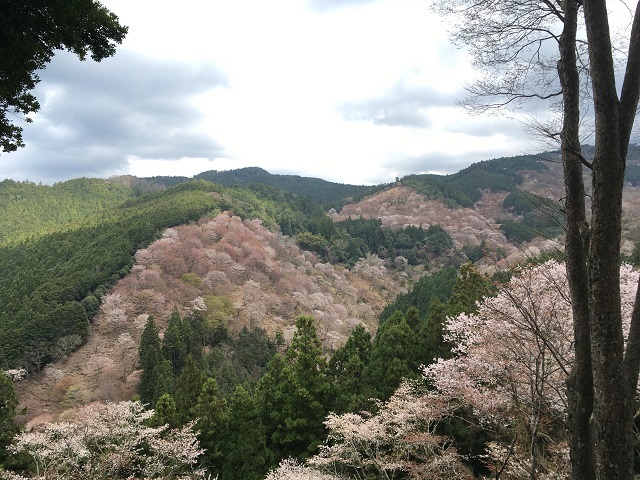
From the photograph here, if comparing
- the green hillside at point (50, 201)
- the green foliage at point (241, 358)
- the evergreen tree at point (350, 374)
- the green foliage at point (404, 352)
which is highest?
the green hillside at point (50, 201)

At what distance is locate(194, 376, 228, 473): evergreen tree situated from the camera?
1722cm

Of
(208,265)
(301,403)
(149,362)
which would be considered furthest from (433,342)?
(208,265)

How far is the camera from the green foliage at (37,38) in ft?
17.1

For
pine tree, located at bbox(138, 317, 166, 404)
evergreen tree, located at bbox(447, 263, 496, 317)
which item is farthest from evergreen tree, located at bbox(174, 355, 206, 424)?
evergreen tree, located at bbox(447, 263, 496, 317)

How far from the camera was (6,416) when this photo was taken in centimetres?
1540

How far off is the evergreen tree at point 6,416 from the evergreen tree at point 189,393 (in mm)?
6317

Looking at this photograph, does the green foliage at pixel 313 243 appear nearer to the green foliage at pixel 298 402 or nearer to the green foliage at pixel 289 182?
the green foliage at pixel 298 402

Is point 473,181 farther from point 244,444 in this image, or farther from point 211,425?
point 244,444

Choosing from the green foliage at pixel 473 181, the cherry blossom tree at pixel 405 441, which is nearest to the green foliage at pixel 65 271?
the cherry blossom tree at pixel 405 441

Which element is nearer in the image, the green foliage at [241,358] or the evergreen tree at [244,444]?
the evergreen tree at [244,444]

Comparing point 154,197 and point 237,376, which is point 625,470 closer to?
point 237,376

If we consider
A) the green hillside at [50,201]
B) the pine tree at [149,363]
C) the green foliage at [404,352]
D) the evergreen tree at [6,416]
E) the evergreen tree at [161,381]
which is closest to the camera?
the evergreen tree at [6,416]

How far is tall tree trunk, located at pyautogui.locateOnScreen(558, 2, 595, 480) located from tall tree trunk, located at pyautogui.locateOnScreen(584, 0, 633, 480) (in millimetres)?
291

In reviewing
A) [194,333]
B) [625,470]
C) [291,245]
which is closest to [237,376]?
[194,333]
